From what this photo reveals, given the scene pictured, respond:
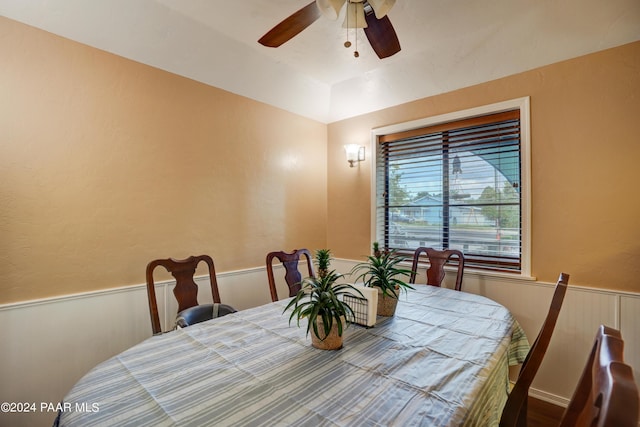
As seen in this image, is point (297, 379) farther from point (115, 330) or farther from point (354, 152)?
point (354, 152)

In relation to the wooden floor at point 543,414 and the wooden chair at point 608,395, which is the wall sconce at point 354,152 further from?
the wooden chair at point 608,395

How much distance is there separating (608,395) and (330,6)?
1.77m

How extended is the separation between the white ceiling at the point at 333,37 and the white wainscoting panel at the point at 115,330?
1.78 metres

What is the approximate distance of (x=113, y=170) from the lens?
Result: 2.13m

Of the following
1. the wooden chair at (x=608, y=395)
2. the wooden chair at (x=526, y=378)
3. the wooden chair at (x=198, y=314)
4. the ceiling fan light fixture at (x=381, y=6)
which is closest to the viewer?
the wooden chair at (x=608, y=395)

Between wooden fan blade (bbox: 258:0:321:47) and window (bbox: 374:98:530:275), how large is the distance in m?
1.73

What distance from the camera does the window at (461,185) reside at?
2.58 m

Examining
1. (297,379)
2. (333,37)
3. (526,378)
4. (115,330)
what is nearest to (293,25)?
(333,37)

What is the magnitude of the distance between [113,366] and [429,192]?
115 inches

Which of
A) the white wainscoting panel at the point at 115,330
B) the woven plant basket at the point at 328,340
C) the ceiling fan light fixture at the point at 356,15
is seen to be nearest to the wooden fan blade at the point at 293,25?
the ceiling fan light fixture at the point at 356,15

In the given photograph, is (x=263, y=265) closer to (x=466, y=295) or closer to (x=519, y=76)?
(x=466, y=295)

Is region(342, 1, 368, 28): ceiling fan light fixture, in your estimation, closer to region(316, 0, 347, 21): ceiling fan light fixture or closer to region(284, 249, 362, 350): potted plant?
region(316, 0, 347, 21): ceiling fan light fixture

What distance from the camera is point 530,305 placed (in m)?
2.41

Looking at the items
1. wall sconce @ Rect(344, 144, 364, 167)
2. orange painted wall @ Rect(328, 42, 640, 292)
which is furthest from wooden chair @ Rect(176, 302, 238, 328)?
orange painted wall @ Rect(328, 42, 640, 292)
